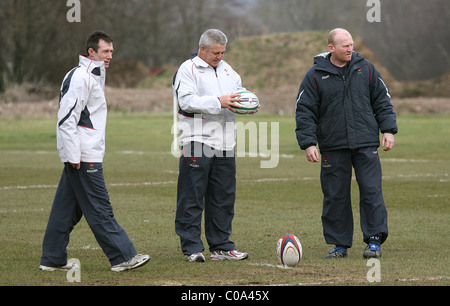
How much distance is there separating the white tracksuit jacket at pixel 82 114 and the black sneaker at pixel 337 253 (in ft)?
8.53

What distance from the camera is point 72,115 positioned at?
7672mm

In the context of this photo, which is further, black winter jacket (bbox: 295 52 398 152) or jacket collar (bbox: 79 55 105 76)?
black winter jacket (bbox: 295 52 398 152)

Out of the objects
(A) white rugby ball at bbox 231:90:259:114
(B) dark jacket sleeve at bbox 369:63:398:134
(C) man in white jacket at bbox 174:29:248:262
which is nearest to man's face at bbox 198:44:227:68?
(C) man in white jacket at bbox 174:29:248:262

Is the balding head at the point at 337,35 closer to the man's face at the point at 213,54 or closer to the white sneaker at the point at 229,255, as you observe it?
the man's face at the point at 213,54

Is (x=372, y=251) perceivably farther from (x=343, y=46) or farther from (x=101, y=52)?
(x=101, y=52)

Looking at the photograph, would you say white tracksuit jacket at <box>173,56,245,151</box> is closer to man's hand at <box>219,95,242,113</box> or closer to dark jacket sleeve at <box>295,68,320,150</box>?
man's hand at <box>219,95,242,113</box>

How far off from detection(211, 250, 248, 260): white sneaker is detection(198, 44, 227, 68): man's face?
6.32 feet

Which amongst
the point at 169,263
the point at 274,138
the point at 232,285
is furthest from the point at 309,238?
the point at 274,138

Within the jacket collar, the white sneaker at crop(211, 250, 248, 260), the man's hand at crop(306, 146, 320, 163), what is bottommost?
the white sneaker at crop(211, 250, 248, 260)

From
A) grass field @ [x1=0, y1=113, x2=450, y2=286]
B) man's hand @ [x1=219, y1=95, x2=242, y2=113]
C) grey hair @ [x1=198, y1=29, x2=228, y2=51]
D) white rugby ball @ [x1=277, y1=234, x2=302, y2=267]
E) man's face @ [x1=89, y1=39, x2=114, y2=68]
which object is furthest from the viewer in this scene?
grey hair @ [x1=198, y1=29, x2=228, y2=51]

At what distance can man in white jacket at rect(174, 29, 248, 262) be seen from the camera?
28.3 ft

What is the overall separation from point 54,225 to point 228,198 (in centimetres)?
187

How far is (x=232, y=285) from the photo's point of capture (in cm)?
714
